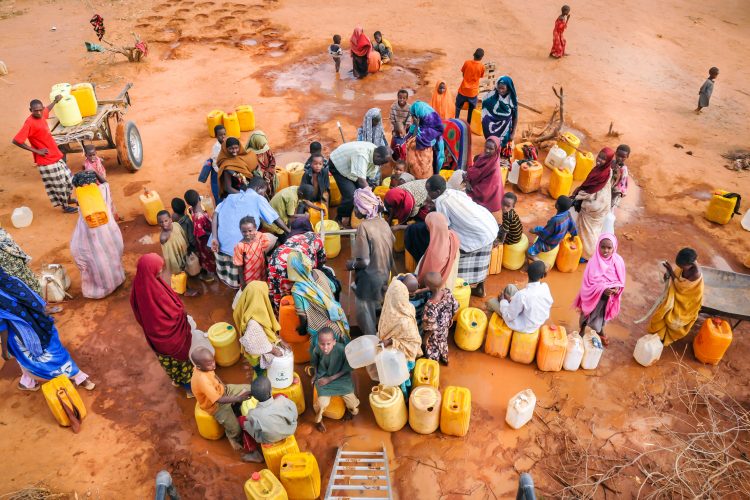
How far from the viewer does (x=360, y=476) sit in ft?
14.8

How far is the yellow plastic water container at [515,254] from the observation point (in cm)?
677

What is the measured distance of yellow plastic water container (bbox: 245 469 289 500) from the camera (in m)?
4.09

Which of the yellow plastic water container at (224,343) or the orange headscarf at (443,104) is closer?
the yellow plastic water container at (224,343)

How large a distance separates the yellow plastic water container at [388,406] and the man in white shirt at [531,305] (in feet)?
4.58

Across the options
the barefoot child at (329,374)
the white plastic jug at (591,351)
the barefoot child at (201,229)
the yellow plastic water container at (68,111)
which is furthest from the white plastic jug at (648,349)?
the yellow plastic water container at (68,111)

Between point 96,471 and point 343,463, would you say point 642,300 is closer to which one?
point 343,463

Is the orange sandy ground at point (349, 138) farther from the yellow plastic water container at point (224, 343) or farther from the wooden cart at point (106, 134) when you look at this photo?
the wooden cart at point (106, 134)

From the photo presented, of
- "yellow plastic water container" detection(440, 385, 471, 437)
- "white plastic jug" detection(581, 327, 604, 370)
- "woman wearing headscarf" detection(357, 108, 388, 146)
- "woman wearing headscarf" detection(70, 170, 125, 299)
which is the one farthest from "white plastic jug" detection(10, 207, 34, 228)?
"white plastic jug" detection(581, 327, 604, 370)

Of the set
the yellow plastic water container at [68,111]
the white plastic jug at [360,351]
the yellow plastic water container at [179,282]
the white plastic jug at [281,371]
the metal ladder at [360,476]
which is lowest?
the metal ladder at [360,476]

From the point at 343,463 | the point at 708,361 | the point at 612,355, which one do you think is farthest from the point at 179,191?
the point at 708,361

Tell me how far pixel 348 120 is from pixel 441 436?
7.18m

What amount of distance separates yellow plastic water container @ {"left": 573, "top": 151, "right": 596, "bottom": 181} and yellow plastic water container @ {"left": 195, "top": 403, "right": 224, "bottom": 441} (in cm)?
676

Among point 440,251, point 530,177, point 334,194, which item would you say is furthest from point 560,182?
point 440,251

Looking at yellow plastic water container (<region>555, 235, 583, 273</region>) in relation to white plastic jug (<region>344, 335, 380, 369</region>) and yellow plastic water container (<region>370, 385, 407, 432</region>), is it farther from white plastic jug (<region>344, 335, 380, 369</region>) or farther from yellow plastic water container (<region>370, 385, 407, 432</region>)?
white plastic jug (<region>344, 335, 380, 369</region>)
